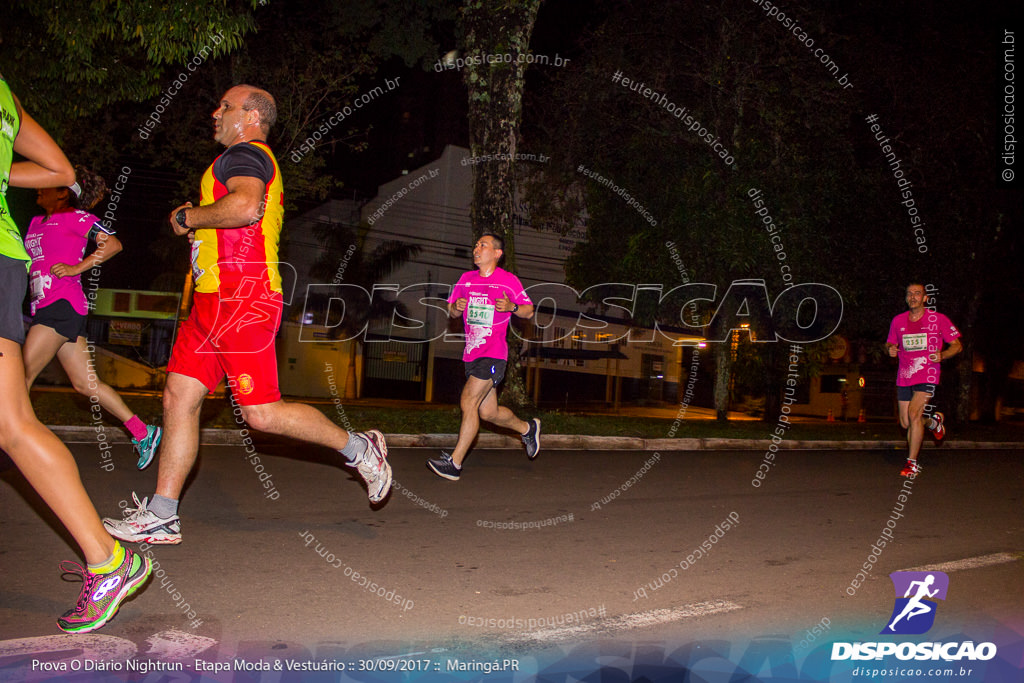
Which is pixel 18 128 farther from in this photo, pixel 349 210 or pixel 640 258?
pixel 349 210

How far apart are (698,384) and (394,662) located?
130ft

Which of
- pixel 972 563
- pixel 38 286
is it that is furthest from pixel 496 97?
pixel 972 563

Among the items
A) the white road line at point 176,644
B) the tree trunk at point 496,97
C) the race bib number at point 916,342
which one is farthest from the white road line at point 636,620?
the tree trunk at point 496,97

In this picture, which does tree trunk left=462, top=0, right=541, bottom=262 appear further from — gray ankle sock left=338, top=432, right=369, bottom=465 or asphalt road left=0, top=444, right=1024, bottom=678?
gray ankle sock left=338, top=432, right=369, bottom=465

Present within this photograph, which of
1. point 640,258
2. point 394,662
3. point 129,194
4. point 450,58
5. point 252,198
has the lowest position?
point 394,662

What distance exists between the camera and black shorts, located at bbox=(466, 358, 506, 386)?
664cm

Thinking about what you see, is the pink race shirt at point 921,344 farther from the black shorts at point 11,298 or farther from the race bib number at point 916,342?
the black shorts at point 11,298

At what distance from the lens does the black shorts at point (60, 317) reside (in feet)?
18.0

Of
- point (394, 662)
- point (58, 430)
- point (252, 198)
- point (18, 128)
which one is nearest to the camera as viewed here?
point (394, 662)

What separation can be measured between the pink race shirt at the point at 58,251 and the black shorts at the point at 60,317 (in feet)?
0.09

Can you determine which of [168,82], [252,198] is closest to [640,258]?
[168,82]

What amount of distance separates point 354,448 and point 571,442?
6647mm

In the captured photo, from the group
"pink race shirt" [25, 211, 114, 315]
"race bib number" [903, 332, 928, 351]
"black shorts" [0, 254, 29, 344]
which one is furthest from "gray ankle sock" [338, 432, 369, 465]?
"race bib number" [903, 332, 928, 351]

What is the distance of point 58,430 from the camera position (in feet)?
26.5
